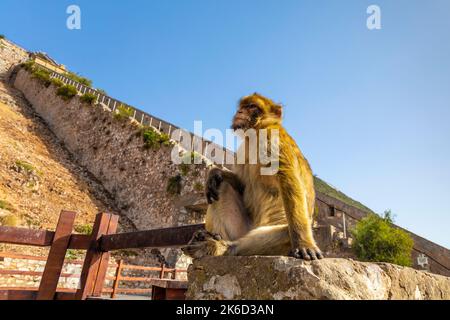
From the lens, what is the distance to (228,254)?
7.29 feet

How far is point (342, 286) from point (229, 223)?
1.00 meters

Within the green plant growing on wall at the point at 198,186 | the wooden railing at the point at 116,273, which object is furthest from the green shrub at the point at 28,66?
the wooden railing at the point at 116,273

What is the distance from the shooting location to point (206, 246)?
7.36 ft

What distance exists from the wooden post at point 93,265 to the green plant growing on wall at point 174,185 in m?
13.4

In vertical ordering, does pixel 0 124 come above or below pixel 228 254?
above

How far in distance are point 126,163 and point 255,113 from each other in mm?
18910

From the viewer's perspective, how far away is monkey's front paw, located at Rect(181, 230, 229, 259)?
2.22m

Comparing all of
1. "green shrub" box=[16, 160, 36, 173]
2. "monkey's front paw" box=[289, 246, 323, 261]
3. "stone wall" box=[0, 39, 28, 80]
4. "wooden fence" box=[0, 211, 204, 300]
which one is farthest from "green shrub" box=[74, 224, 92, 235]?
"stone wall" box=[0, 39, 28, 80]

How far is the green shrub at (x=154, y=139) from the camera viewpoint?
63.0ft

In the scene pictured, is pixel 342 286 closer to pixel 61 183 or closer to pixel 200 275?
pixel 200 275

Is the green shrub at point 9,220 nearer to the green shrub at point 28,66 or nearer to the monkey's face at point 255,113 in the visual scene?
A: the monkey's face at point 255,113
